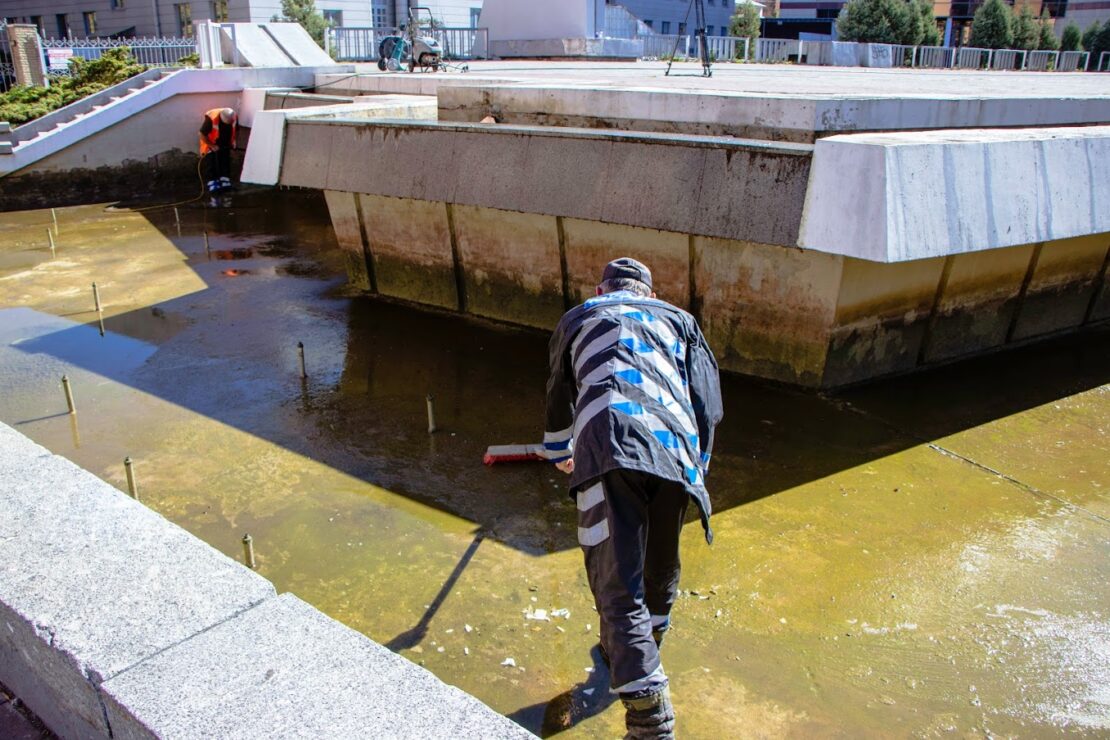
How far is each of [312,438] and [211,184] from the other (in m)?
12.3

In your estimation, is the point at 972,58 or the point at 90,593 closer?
the point at 90,593

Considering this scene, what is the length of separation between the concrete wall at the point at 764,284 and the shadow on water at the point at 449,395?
0.23 metres

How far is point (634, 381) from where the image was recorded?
3.35m

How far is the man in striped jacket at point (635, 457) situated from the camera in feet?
10.7

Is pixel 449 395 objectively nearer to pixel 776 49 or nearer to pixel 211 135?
pixel 211 135

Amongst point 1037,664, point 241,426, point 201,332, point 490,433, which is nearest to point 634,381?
point 1037,664

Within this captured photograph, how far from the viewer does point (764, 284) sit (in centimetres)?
Answer: 695

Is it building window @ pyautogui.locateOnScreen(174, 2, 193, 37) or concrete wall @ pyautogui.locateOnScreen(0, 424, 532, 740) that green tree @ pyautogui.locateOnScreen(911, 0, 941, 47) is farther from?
concrete wall @ pyautogui.locateOnScreen(0, 424, 532, 740)

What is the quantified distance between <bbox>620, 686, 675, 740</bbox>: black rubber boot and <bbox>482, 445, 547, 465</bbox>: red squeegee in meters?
2.70

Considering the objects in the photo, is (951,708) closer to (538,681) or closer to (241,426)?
(538,681)

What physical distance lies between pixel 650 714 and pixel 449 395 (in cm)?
414

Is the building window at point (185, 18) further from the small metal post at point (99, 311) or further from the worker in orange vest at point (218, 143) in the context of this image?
the small metal post at point (99, 311)

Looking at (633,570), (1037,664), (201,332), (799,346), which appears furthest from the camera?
(201,332)

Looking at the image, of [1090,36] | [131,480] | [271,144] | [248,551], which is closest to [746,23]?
[1090,36]
